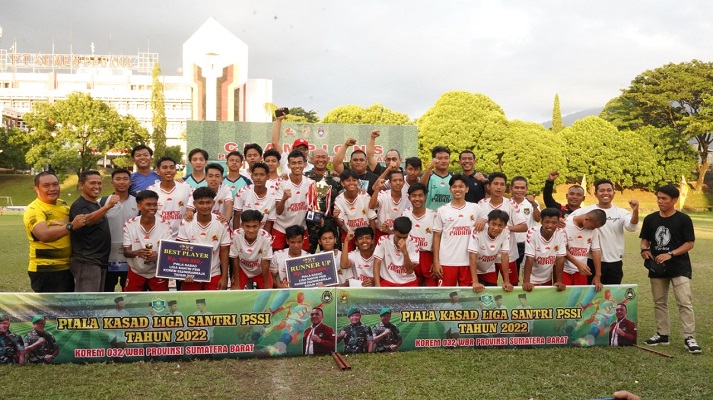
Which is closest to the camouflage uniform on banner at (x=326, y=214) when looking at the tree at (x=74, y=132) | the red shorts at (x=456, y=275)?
the red shorts at (x=456, y=275)

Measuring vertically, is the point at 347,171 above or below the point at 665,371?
above

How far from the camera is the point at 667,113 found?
155 feet

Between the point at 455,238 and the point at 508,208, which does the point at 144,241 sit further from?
the point at 508,208

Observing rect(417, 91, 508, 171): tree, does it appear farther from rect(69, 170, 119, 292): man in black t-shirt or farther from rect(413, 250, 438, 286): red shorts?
rect(69, 170, 119, 292): man in black t-shirt

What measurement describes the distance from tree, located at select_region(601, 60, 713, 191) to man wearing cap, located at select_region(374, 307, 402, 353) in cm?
4504

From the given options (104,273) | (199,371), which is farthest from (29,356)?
(199,371)

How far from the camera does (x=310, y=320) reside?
6.27m

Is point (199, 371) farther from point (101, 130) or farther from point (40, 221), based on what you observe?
point (101, 130)

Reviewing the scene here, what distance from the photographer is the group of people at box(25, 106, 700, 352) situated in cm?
646

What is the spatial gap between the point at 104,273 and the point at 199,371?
1.88 metres

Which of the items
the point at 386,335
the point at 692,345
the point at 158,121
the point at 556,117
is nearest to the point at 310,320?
the point at 386,335

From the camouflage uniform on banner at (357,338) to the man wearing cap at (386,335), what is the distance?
0.29 ft

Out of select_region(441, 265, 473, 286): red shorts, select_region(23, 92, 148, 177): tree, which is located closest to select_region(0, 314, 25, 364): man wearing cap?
select_region(441, 265, 473, 286): red shorts

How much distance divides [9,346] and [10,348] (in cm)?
2
